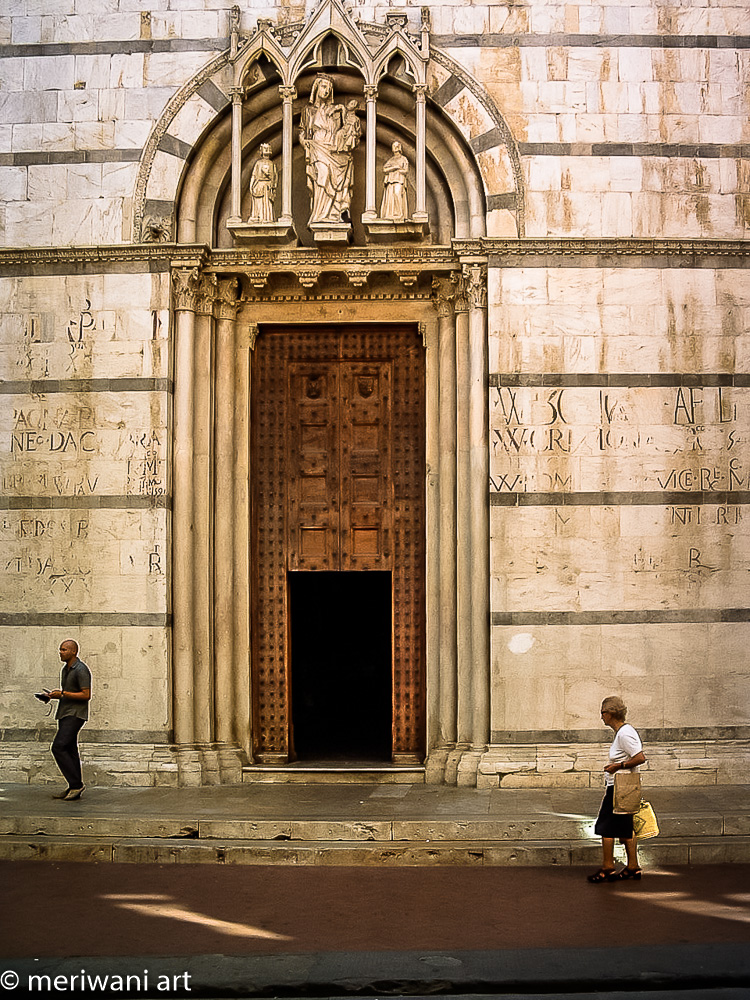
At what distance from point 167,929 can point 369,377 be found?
25.7ft

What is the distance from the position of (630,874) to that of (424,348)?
22.8ft

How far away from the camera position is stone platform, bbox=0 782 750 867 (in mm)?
10219

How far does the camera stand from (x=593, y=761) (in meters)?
12.6

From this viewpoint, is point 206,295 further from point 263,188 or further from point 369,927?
point 369,927

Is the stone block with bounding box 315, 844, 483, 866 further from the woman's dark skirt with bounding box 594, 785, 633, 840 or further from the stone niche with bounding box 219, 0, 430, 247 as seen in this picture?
the stone niche with bounding box 219, 0, 430, 247

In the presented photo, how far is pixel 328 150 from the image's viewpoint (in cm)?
1354

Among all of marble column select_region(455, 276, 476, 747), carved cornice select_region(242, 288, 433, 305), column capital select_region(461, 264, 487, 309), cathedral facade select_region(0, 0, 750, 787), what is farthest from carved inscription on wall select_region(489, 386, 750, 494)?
carved cornice select_region(242, 288, 433, 305)

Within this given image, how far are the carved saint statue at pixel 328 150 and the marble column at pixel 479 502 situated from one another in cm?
171

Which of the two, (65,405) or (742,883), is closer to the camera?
(742,883)

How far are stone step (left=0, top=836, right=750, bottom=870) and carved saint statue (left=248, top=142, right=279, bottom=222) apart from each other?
23.3ft

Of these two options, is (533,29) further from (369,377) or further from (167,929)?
(167,929)

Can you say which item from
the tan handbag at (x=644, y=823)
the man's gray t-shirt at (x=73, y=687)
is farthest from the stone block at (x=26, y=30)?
the tan handbag at (x=644, y=823)

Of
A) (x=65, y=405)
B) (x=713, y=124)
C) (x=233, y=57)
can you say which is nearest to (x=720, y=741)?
(x=713, y=124)

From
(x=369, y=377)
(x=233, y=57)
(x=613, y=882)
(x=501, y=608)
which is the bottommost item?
(x=613, y=882)
